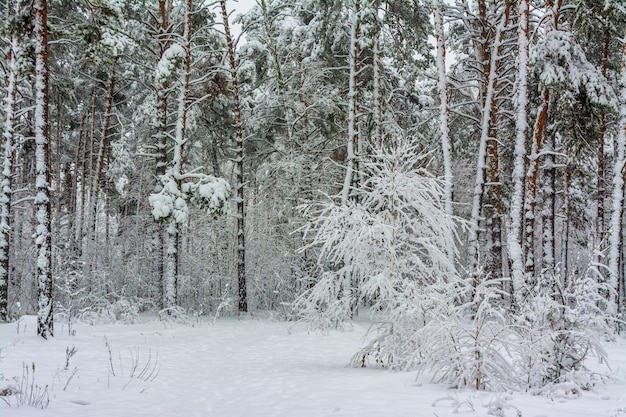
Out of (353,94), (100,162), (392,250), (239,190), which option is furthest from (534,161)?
(100,162)

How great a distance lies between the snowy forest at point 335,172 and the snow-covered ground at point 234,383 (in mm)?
535

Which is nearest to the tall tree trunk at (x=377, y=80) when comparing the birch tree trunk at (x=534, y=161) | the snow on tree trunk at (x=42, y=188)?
the birch tree trunk at (x=534, y=161)

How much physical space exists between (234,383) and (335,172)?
12914 mm

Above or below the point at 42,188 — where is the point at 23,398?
below

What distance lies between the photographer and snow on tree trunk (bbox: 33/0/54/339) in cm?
1027

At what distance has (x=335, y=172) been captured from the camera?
19.8 meters

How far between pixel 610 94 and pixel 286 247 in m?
11.6

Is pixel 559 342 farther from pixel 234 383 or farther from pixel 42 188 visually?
pixel 42 188

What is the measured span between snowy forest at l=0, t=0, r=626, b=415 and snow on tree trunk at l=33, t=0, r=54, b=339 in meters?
0.04

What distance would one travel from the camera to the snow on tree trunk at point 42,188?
10273 mm

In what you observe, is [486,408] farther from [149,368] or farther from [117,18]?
[117,18]

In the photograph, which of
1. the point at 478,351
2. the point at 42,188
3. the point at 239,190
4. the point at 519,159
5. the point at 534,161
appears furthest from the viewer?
the point at 239,190

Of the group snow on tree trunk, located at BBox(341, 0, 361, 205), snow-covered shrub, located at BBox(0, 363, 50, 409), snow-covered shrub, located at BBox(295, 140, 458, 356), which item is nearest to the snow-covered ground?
snow-covered shrub, located at BBox(0, 363, 50, 409)

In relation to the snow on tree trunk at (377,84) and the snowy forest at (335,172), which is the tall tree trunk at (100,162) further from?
the snow on tree trunk at (377,84)
